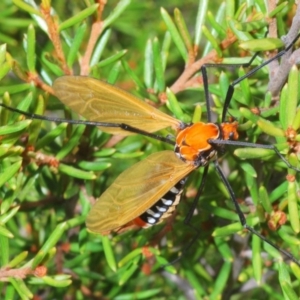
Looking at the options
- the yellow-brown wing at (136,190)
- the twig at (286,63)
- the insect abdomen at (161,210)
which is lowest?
the insect abdomen at (161,210)

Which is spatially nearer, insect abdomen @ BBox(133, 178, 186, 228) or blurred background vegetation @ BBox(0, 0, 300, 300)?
blurred background vegetation @ BBox(0, 0, 300, 300)

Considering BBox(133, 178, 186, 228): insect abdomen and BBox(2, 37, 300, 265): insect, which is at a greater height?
BBox(2, 37, 300, 265): insect

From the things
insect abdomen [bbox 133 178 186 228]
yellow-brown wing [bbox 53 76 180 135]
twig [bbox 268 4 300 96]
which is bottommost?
insect abdomen [bbox 133 178 186 228]

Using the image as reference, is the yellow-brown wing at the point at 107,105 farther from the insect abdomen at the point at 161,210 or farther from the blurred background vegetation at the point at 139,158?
the insect abdomen at the point at 161,210

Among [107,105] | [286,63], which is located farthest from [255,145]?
[107,105]

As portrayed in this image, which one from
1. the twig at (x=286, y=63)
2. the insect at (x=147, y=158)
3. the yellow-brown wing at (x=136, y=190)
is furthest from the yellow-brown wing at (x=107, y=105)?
the twig at (x=286, y=63)

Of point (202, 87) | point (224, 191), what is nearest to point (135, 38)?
point (202, 87)

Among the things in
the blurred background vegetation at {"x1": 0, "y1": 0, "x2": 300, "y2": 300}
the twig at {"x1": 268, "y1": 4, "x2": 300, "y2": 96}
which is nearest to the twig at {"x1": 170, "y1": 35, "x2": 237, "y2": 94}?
the blurred background vegetation at {"x1": 0, "y1": 0, "x2": 300, "y2": 300}

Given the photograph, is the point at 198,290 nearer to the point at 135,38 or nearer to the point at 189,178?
the point at 189,178

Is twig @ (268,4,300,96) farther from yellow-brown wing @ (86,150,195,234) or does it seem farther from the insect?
yellow-brown wing @ (86,150,195,234)
